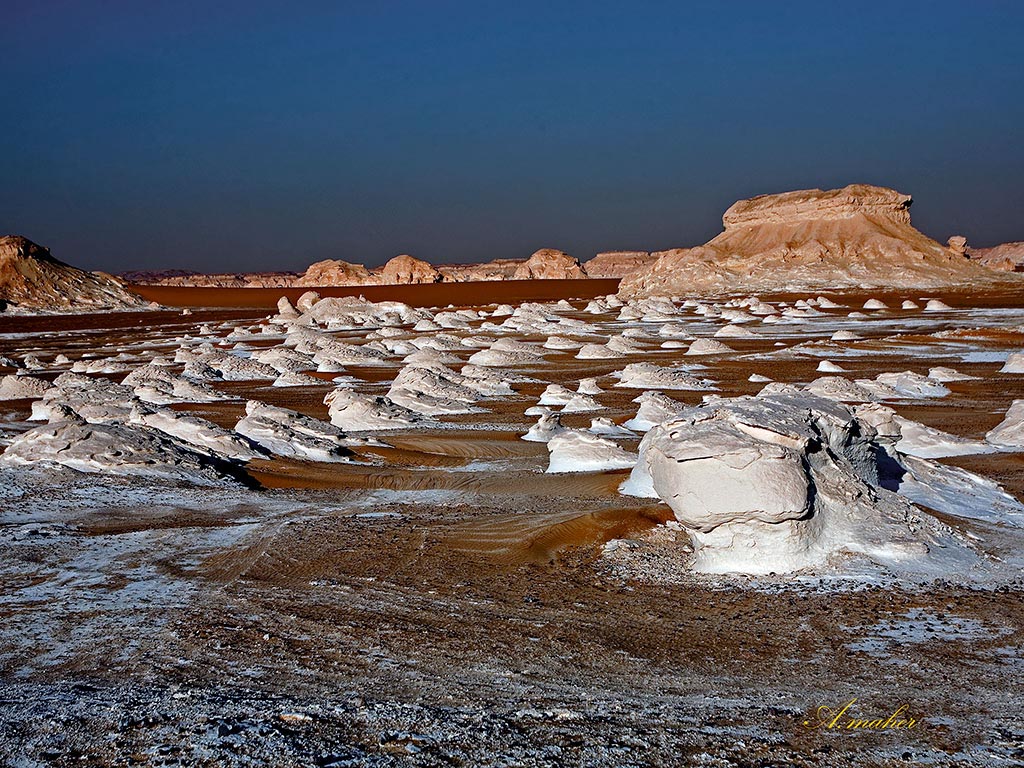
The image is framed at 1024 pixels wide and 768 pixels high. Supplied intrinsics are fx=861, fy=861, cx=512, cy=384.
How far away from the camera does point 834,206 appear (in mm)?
61438

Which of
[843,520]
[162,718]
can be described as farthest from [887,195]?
[162,718]

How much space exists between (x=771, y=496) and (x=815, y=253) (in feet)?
177

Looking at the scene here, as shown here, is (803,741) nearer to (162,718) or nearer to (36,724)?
(162,718)

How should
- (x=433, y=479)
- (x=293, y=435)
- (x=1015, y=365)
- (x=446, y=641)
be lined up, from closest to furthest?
(x=446, y=641) → (x=433, y=479) → (x=293, y=435) → (x=1015, y=365)

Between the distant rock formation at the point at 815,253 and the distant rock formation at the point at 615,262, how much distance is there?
242 feet

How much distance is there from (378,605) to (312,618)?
46 cm

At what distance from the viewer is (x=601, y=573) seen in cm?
615

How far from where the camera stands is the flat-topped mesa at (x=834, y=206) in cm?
6097

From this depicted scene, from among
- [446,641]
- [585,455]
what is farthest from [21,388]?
[446,641]

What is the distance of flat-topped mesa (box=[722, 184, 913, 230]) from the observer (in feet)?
200

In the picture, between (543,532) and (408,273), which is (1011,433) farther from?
(408,273)
